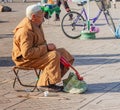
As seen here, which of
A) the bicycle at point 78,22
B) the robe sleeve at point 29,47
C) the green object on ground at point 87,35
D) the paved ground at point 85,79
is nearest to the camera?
the paved ground at point 85,79

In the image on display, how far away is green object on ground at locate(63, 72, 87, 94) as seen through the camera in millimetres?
7957

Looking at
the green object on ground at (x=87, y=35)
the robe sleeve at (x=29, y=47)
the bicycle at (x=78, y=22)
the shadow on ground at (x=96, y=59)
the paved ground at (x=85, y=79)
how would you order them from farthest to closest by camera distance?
the bicycle at (x=78, y=22)
the green object on ground at (x=87, y=35)
the shadow on ground at (x=96, y=59)
the robe sleeve at (x=29, y=47)
the paved ground at (x=85, y=79)

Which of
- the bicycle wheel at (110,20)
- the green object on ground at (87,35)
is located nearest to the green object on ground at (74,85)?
the green object on ground at (87,35)

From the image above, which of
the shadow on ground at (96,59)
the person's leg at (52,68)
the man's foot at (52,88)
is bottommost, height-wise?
the shadow on ground at (96,59)

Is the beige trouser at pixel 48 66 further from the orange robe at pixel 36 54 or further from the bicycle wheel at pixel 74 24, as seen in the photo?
the bicycle wheel at pixel 74 24

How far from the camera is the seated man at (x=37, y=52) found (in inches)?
312

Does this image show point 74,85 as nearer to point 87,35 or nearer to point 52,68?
point 52,68

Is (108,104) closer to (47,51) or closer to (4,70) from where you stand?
(47,51)

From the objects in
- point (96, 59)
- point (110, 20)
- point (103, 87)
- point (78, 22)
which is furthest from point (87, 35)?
point (103, 87)

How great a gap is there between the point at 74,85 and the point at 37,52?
0.78m

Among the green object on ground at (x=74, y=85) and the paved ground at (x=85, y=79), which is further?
the green object on ground at (x=74, y=85)

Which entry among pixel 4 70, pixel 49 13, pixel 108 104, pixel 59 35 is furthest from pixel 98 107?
pixel 49 13

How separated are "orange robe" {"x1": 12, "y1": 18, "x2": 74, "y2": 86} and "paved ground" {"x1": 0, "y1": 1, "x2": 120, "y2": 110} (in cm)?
30

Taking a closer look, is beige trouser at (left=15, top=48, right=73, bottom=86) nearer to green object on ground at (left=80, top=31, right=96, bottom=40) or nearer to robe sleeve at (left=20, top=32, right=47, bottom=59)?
robe sleeve at (left=20, top=32, right=47, bottom=59)
